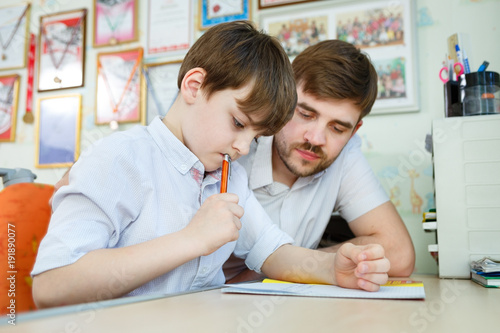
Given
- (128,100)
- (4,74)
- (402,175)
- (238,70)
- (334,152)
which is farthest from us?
(4,74)

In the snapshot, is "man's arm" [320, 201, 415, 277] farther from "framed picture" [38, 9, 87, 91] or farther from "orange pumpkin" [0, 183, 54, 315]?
"framed picture" [38, 9, 87, 91]

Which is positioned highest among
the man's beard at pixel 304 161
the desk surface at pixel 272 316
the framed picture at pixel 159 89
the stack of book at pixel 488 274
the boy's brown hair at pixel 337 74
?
the framed picture at pixel 159 89

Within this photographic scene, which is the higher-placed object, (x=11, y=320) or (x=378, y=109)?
(x=378, y=109)

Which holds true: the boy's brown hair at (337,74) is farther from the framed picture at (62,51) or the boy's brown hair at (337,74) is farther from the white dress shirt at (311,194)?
the framed picture at (62,51)

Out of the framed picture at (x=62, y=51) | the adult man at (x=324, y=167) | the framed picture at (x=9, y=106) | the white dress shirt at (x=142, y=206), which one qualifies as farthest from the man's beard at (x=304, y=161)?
the framed picture at (x=9, y=106)

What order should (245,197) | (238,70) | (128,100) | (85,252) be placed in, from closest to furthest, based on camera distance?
(85,252) < (238,70) < (245,197) < (128,100)

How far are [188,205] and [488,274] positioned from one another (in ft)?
1.91

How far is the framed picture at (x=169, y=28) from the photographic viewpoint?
1875 millimetres

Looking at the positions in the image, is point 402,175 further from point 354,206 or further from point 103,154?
point 103,154

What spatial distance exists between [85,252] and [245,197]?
41 centimetres

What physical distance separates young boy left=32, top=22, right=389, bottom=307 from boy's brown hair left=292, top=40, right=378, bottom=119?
0.90ft

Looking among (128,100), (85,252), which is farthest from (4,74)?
(85,252)

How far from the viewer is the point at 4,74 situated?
2.12 meters

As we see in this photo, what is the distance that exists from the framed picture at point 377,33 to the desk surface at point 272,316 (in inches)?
41.2
